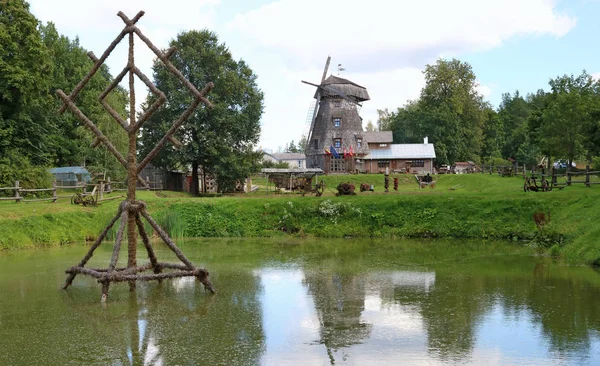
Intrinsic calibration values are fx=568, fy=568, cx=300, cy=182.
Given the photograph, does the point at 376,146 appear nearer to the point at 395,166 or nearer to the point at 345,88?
the point at 395,166

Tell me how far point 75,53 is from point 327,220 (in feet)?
148

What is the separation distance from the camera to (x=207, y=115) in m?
49.3

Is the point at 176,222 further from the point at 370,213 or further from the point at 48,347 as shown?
A: the point at 48,347

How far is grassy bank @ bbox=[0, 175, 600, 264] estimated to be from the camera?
29391 mm

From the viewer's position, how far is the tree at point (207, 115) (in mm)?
48312

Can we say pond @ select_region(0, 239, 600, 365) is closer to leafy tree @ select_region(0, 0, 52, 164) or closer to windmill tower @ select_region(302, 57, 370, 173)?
leafy tree @ select_region(0, 0, 52, 164)

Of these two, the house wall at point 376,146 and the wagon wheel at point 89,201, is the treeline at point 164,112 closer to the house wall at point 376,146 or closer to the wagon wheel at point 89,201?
the wagon wheel at point 89,201

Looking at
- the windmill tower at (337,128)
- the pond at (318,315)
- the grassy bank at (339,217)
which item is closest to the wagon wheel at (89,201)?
the grassy bank at (339,217)

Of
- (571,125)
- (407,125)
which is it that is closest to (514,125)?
(407,125)

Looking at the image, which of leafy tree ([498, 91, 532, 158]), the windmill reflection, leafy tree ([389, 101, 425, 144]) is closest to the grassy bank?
the windmill reflection

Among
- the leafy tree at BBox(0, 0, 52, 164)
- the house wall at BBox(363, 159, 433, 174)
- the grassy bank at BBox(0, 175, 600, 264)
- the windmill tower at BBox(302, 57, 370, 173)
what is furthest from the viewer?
the house wall at BBox(363, 159, 433, 174)

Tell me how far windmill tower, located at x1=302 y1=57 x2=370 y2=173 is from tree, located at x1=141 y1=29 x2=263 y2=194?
63.3 feet

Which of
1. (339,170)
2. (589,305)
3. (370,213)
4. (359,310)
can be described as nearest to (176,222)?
(370,213)

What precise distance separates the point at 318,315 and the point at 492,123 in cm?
9139
